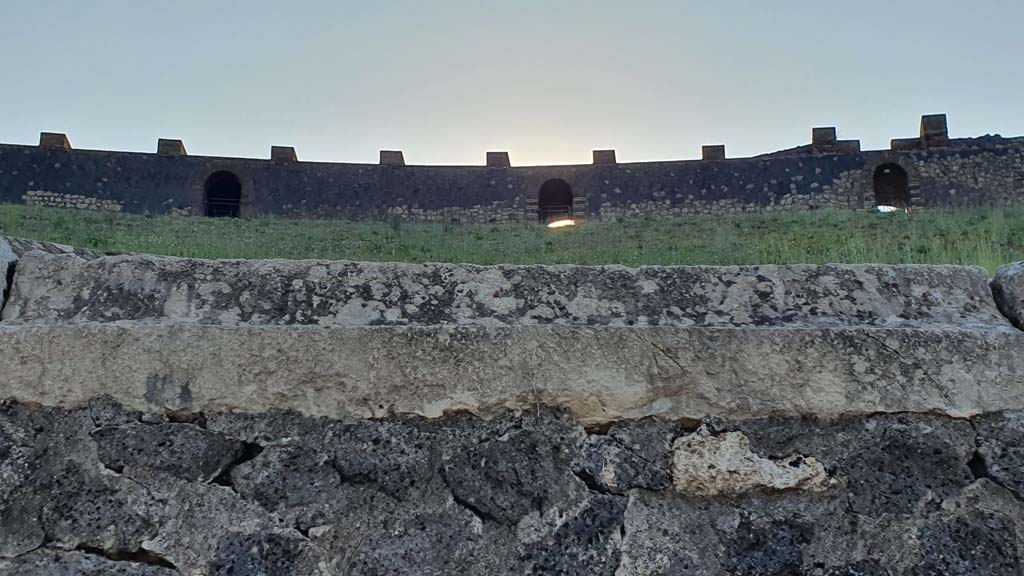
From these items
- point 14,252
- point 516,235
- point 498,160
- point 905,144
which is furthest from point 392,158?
point 14,252

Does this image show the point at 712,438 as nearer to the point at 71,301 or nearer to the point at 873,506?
the point at 873,506

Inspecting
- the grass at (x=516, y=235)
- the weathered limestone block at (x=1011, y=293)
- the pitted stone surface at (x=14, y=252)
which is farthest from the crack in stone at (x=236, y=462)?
the grass at (x=516, y=235)

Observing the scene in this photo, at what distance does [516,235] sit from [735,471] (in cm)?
1533

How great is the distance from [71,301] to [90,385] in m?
0.25

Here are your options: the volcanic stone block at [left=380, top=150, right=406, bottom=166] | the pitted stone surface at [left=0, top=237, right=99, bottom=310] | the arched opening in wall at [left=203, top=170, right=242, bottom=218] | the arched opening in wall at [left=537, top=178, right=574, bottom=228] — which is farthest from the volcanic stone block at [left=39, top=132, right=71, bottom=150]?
the pitted stone surface at [left=0, top=237, right=99, bottom=310]

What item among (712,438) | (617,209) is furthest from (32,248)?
(617,209)

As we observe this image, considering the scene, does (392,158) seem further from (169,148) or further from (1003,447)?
(1003,447)

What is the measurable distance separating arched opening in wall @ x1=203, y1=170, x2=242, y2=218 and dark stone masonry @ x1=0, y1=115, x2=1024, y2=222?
0.24 ft

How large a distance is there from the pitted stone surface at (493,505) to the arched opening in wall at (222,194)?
2347 cm

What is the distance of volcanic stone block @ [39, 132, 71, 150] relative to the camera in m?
22.6

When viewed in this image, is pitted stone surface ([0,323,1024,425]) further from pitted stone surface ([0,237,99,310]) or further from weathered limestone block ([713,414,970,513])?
pitted stone surface ([0,237,99,310])

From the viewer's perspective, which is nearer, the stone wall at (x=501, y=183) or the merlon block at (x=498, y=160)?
the stone wall at (x=501, y=183)

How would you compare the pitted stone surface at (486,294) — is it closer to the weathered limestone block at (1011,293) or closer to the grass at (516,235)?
the weathered limestone block at (1011,293)

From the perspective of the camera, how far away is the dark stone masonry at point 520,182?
865 inches
